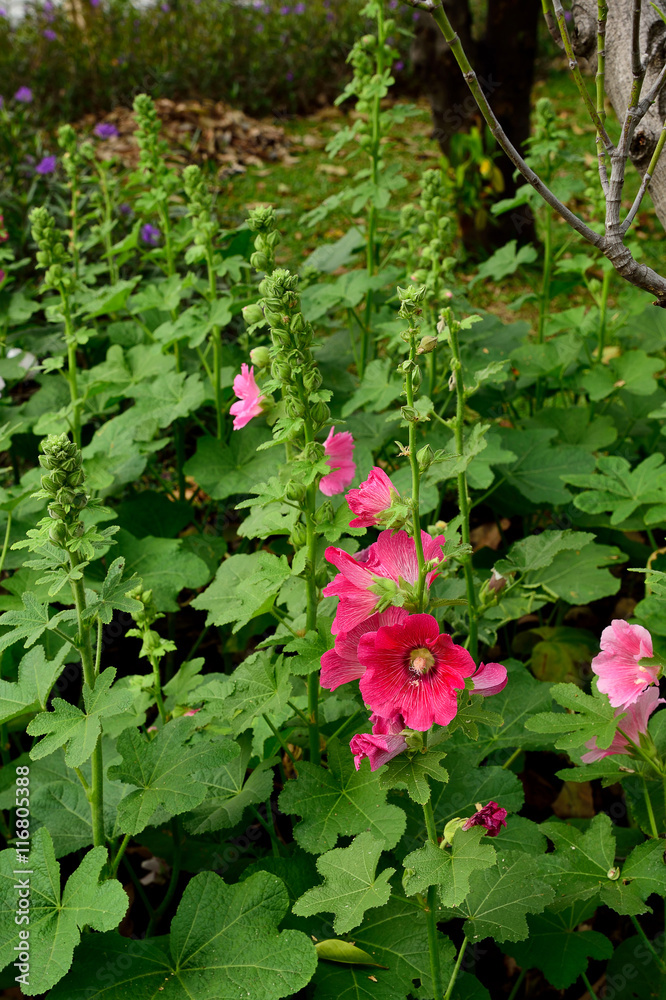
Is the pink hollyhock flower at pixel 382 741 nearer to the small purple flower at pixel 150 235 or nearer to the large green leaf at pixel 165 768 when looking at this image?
the large green leaf at pixel 165 768

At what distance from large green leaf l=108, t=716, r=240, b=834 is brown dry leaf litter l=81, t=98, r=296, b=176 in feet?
18.9

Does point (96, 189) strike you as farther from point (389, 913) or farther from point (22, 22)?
point (22, 22)

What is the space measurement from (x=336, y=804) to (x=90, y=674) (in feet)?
1.68

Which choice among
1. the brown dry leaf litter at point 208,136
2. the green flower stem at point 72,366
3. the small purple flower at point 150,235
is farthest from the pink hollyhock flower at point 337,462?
the brown dry leaf litter at point 208,136

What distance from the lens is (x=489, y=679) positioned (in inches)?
44.4

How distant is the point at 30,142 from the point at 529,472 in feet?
15.4

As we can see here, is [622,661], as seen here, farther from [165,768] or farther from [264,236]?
[264,236]

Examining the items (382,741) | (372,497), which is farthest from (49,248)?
(382,741)

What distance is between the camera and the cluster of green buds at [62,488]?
1.28 metres

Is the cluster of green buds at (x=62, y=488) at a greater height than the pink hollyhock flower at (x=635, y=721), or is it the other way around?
the cluster of green buds at (x=62, y=488)

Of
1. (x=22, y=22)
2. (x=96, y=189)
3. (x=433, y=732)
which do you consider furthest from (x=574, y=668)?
(x=22, y=22)

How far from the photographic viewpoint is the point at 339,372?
2910mm

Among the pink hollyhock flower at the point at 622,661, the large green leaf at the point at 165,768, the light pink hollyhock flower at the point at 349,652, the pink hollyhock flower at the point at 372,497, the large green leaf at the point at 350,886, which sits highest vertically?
the pink hollyhock flower at the point at 372,497

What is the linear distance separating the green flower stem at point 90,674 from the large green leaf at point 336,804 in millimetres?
341
